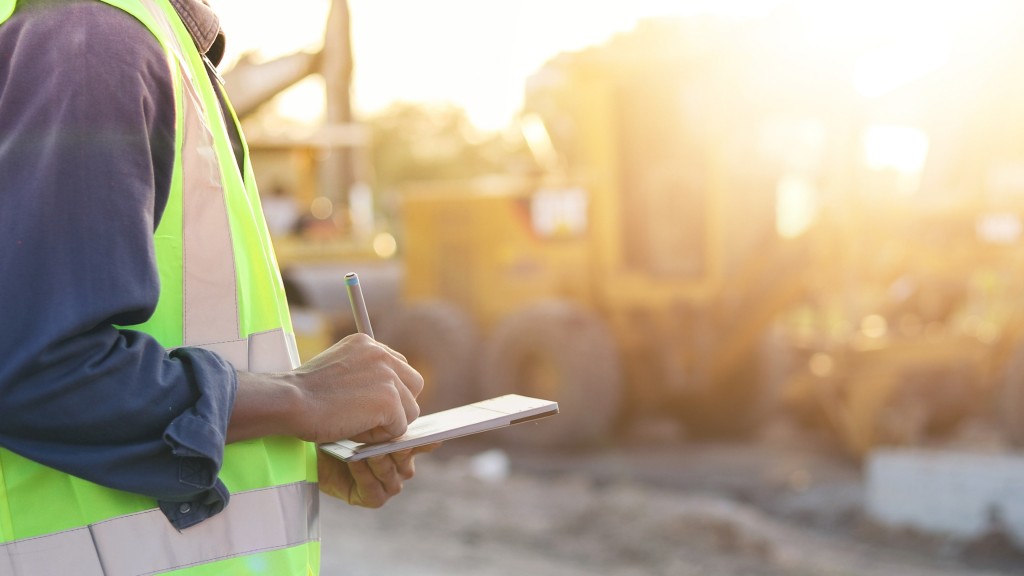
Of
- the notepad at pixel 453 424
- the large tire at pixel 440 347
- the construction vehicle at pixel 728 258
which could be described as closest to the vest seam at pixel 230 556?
the notepad at pixel 453 424

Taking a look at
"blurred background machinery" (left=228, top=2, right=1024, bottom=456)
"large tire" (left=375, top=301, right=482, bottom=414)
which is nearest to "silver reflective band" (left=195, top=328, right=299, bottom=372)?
"blurred background machinery" (left=228, top=2, right=1024, bottom=456)

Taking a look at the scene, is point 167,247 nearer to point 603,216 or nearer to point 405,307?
point 603,216

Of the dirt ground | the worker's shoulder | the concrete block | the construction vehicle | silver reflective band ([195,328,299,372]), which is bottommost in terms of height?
the dirt ground

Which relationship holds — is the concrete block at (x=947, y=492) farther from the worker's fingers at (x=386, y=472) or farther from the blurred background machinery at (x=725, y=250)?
the worker's fingers at (x=386, y=472)

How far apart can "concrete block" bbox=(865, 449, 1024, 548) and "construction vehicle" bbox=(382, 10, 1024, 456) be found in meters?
1.10

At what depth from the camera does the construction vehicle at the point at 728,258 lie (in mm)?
7883

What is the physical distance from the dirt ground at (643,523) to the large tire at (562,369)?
8.7 inches

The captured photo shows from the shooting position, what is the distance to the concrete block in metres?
6.14

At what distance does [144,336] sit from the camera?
124 cm

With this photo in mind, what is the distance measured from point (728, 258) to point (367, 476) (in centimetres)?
733

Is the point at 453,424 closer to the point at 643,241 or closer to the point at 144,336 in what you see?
the point at 144,336

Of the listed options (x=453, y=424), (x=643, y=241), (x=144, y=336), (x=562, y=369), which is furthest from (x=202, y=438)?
(x=643, y=241)

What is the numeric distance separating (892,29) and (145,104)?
23.4 ft

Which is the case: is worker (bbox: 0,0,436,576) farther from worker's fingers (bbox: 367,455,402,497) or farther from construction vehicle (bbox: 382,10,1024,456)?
construction vehicle (bbox: 382,10,1024,456)
